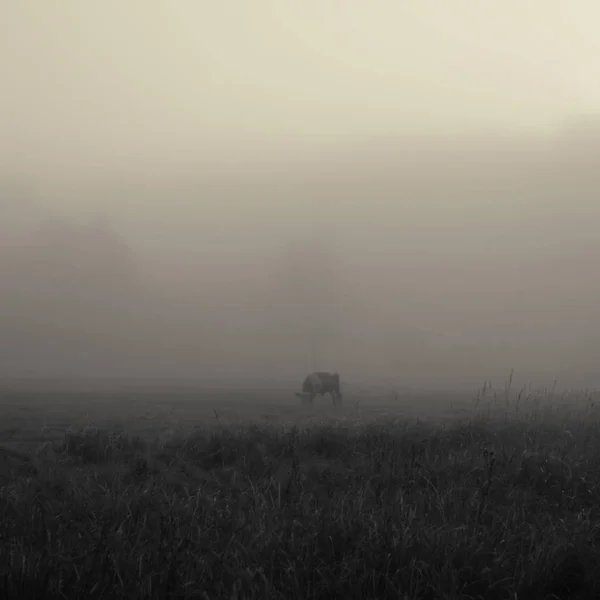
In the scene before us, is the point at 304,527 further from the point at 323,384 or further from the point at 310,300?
the point at 310,300

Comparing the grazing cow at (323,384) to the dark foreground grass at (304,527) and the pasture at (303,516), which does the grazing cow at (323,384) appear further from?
the dark foreground grass at (304,527)

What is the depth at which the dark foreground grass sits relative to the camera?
208 inches

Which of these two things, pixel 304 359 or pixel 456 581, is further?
pixel 304 359

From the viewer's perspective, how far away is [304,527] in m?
6.51

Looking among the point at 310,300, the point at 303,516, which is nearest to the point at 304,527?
the point at 303,516

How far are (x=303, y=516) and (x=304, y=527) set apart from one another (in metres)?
0.42

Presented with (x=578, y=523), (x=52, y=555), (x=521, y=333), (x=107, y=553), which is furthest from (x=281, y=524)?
(x=521, y=333)

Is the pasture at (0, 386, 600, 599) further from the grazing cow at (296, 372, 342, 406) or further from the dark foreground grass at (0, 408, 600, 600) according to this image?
the grazing cow at (296, 372, 342, 406)

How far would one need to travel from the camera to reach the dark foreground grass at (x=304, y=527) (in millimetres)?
5281

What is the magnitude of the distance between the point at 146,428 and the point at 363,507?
12.2m

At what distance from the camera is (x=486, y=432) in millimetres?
14109

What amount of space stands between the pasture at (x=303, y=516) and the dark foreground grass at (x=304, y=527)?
0.02 metres

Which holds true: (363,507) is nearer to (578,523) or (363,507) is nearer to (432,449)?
(578,523)

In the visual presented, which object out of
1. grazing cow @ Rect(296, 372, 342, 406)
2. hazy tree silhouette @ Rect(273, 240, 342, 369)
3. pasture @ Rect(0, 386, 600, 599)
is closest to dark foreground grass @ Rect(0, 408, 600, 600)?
pasture @ Rect(0, 386, 600, 599)
